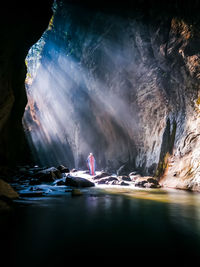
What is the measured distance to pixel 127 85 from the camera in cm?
1501

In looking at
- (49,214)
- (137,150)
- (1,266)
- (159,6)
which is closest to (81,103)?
(137,150)

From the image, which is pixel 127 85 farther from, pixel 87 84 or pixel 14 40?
pixel 14 40

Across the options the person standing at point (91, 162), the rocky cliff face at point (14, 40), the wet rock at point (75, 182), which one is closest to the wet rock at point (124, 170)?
the person standing at point (91, 162)

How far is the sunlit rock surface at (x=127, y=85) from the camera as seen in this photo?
8.63 metres

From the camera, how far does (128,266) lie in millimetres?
1374

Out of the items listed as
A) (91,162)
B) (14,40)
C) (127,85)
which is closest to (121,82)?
(127,85)

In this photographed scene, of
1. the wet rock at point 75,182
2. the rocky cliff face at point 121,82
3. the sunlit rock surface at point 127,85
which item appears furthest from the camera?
the sunlit rock surface at point 127,85

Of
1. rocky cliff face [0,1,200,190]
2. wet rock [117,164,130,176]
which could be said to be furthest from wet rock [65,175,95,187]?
wet rock [117,164,130,176]

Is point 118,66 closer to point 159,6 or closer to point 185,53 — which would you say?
point 159,6

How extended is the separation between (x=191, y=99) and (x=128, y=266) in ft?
29.2

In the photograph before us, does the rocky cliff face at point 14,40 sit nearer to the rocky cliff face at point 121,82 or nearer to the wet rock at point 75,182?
the rocky cliff face at point 121,82

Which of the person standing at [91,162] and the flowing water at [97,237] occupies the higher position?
the person standing at [91,162]

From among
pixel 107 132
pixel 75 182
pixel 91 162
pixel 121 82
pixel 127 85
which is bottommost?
pixel 75 182

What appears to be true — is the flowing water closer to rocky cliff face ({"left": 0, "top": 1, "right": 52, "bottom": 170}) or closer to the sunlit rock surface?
the sunlit rock surface
